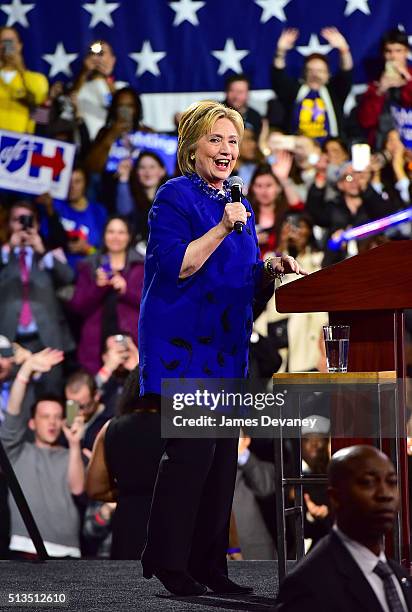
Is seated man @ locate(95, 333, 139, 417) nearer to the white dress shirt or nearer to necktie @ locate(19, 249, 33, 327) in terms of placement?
necktie @ locate(19, 249, 33, 327)

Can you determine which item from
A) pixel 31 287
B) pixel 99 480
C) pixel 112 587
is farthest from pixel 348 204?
pixel 112 587

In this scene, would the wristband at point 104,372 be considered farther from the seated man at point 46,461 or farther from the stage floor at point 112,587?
the stage floor at point 112,587

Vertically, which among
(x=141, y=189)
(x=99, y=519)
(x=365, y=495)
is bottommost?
(x=99, y=519)

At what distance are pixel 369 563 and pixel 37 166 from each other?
14.8 ft

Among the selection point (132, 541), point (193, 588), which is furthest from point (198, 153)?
point (132, 541)

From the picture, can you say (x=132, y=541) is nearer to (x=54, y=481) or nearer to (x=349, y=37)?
(x=54, y=481)

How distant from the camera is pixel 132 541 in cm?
383

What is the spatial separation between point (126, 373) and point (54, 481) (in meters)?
0.66

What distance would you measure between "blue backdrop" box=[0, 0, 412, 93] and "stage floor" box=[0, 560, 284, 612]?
3.13m

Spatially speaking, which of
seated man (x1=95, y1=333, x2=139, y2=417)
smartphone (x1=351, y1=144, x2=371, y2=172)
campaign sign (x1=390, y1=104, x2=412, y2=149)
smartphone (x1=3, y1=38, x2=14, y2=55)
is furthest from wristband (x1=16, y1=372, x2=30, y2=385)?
campaign sign (x1=390, y1=104, x2=412, y2=149)

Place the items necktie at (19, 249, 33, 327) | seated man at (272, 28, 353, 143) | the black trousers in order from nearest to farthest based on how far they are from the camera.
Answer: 1. the black trousers
2. necktie at (19, 249, 33, 327)
3. seated man at (272, 28, 353, 143)

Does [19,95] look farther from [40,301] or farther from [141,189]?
[40,301]

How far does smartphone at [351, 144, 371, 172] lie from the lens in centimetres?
570

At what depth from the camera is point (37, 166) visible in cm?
586
